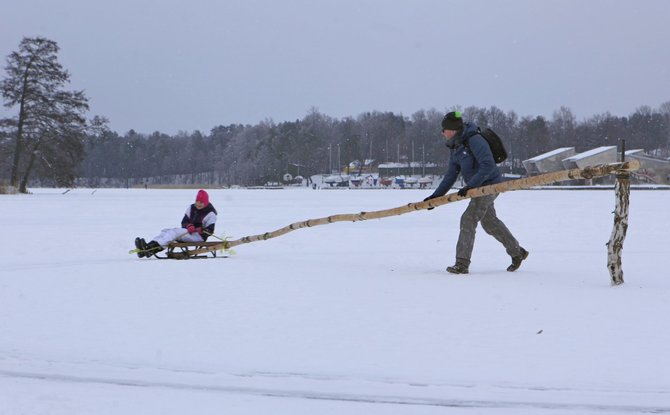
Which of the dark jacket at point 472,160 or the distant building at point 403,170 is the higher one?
the distant building at point 403,170

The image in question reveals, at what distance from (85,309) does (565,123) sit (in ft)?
492

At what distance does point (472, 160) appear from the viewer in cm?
768

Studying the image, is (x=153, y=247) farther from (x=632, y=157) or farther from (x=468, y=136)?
(x=632, y=157)

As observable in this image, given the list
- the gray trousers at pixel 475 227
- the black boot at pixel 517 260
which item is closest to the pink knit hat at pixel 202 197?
the gray trousers at pixel 475 227

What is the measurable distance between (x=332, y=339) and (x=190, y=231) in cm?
636

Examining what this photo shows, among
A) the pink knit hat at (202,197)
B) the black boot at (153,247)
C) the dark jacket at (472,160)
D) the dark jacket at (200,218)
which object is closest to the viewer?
the dark jacket at (472,160)

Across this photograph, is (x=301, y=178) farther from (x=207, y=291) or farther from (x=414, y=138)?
(x=207, y=291)

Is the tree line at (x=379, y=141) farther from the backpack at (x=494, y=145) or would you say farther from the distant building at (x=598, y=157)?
the backpack at (x=494, y=145)

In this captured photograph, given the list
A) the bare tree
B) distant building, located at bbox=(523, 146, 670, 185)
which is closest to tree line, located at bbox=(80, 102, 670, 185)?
distant building, located at bbox=(523, 146, 670, 185)

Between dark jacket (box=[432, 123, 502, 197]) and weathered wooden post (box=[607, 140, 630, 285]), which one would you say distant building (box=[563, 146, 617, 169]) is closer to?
dark jacket (box=[432, 123, 502, 197])

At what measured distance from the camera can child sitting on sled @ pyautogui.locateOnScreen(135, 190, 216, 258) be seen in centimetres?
1027

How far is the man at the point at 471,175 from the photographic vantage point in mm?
7441

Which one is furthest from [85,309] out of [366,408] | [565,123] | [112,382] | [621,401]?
[565,123]

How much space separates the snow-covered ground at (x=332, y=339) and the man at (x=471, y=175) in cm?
44
